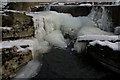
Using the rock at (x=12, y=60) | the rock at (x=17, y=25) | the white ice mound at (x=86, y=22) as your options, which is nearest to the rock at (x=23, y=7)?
the white ice mound at (x=86, y=22)

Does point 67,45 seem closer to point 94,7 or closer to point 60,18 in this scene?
point 60,18

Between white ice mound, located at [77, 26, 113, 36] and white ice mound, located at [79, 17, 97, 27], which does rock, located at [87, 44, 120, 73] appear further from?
white ice mound, located at [79, 17, 97, 27]

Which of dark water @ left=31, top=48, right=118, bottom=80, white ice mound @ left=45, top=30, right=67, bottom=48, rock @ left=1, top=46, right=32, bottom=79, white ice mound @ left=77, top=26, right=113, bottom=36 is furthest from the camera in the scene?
white ice mound @ left=77, top=26, right=113, bottom=36

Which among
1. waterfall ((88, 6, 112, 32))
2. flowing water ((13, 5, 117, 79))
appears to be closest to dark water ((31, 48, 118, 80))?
flowing water ((13, 5, 117, 79))

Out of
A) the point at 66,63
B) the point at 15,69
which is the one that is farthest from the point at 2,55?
the point at 66,63

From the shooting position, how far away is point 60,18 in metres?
9.10

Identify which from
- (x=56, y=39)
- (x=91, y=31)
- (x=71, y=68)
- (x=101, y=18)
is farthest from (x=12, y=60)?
(x=101, y=18)

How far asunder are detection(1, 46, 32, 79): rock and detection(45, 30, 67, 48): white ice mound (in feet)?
7.54

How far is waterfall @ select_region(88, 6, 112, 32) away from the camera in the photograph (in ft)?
30.1

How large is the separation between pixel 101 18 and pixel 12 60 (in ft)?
19.4

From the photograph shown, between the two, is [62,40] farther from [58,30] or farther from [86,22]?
[86,22]

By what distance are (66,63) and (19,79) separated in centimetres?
174

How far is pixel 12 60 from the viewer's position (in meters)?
4.98

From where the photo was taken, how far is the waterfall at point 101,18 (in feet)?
30.1
